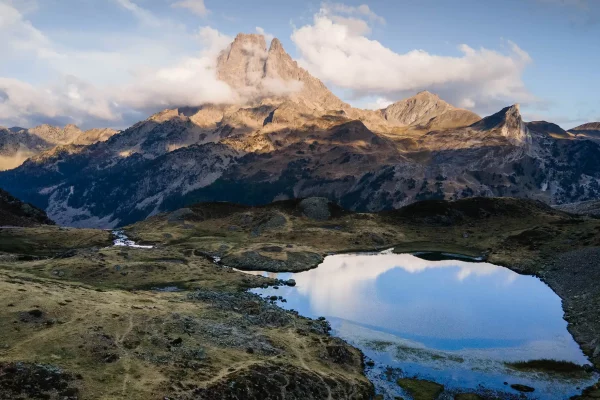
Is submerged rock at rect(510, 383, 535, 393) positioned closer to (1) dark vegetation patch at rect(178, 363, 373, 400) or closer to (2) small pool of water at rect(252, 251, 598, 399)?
(2) small pool of water at rect(252, 251, 598, 399)

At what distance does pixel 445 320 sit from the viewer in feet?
287

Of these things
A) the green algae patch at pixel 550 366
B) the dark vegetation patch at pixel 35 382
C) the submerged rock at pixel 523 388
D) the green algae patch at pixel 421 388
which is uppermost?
the dark vegetation patch at pixel 35 382

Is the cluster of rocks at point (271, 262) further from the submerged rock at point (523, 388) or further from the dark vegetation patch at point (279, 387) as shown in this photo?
the submerged rock at point (523, 388)

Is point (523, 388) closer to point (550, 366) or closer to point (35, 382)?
point (550, 366)

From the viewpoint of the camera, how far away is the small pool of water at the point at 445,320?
2409 inches

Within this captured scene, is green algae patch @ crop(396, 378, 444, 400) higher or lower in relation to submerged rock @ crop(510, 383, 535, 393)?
lower

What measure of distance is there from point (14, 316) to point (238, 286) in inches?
2290

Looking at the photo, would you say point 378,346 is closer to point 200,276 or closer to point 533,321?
point 533,321

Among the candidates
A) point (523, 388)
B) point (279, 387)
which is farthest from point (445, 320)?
point (279, 387)

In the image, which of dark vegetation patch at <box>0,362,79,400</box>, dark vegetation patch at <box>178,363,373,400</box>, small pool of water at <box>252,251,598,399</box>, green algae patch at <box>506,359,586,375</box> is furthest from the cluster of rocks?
dark vegetation patch at <box>0,362,79,400</box>

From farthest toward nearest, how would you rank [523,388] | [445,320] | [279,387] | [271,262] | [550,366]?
[271,262] < [445,320] < [550,366] < [523,388] < [279,387]

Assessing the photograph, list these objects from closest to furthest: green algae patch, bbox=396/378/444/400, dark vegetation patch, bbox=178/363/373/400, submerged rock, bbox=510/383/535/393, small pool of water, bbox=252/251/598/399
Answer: dark vegetation patch, bbox=178/363/373/400 < green algae patch, bbox=396/378/444/400 < submerged rock, bbox=510/383/535/393 < small pool of water, bbox=252/251/598/399

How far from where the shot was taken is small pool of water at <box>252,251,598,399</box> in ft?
201

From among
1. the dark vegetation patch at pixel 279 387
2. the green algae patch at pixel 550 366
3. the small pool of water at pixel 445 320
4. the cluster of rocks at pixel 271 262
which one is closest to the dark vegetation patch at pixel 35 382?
the dark vegetation patch at pixel 279 387
